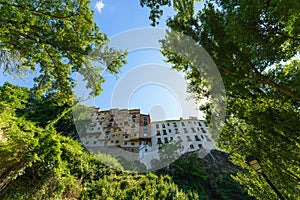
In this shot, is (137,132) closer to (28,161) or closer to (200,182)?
(200,182)

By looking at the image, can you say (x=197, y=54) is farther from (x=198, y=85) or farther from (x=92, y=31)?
(x=92, y=31)

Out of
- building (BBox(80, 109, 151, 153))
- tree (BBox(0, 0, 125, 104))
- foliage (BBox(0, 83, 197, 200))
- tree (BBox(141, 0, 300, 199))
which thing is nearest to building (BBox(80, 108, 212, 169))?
building (BBox(80, 109, 151, 153))

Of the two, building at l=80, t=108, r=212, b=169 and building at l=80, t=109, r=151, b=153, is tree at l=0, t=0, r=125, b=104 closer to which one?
building at l=80, t=108, r=212, b=169

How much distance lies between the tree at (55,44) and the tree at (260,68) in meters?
2.81

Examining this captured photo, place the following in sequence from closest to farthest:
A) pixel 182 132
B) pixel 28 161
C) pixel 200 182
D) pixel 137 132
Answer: pixel 28 161 < pixel 200 182 < pixel 137 132 < pixel 182 132

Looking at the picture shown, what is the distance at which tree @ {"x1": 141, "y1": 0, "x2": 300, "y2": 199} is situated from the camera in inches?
Result: 123

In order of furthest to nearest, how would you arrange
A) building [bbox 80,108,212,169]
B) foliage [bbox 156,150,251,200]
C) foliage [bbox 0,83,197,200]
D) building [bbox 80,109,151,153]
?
building [bbox 80,109,151,153] < building [bbox 80,108,212,169] < foliage [bbox 156,150,251,200] < foliage [bbox 0,83,197,200]

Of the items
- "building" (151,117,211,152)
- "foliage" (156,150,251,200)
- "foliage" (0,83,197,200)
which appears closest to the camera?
"foliage" (0,83,197,200)

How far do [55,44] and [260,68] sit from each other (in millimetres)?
6059

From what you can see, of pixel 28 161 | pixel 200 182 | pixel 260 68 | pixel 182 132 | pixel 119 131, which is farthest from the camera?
pixel 182 132

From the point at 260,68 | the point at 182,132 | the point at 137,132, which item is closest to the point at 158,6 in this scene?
the point at 260,68

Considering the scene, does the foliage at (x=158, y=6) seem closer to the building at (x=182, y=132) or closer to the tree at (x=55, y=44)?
the tree at (x=55, y=44)

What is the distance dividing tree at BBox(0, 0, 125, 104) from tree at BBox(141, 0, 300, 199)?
2809mm

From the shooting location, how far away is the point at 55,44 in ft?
15.4
